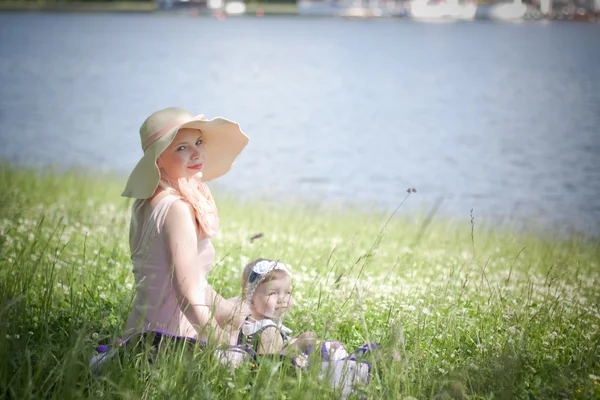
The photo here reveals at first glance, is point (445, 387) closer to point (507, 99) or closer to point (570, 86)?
point (507, 99)

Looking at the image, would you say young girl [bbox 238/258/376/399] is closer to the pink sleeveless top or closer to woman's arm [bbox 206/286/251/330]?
woman's arm [bbox 206/286/251/330]

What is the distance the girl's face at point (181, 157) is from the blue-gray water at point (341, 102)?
968cm

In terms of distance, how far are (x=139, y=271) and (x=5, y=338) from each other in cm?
68

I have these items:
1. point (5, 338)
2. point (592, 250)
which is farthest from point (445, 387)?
point (592, 250)

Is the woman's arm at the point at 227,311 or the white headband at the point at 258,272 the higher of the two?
the white headband at the point at 258,272

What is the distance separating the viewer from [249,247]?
675 centimetres

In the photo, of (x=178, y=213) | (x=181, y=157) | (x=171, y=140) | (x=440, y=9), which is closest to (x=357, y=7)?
(x=440, y=9)

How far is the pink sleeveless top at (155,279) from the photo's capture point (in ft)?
12.1

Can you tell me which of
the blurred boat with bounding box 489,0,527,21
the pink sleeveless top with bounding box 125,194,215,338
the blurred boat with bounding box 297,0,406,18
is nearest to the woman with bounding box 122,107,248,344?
the pink sleeveless top with bounding box 125,194,215,338

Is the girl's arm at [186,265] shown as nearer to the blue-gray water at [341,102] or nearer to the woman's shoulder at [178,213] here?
the woman's shoulder at [178,213]

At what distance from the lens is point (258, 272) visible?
153 inches

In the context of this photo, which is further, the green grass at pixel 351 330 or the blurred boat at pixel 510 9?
the blurred boat at pixel 510 9

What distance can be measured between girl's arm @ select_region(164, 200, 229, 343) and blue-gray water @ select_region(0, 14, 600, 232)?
32.2 feet

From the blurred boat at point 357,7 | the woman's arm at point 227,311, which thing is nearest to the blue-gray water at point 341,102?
the blurred boat at point 357,7
